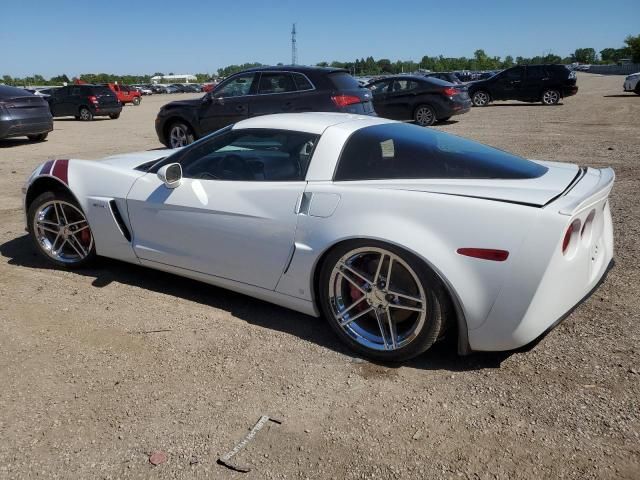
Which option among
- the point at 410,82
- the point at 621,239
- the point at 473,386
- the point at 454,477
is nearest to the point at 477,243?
the point at 473,386

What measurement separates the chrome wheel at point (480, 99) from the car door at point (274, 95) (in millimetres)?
15840

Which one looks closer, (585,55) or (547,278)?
(547,278)

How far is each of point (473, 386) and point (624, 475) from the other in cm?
78

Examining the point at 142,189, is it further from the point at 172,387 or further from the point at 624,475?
the point at 624,475

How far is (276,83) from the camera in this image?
951cm

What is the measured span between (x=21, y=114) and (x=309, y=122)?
11.3 m

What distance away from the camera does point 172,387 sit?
9.32ft

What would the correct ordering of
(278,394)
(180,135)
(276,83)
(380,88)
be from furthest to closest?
(380,88), (180,135), (276,83), (278,394)

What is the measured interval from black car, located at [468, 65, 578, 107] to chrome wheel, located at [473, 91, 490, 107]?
1.02 feet

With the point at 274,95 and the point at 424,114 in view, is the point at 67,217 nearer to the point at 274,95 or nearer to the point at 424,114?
the point at 274,95

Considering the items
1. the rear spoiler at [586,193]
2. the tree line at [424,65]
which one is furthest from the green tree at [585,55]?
the rear spoiler at [586,193]

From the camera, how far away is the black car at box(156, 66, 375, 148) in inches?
363

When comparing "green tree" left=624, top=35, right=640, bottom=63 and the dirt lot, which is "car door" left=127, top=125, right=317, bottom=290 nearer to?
the dirt lot

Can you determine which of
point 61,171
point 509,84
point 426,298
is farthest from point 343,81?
point 509,84
